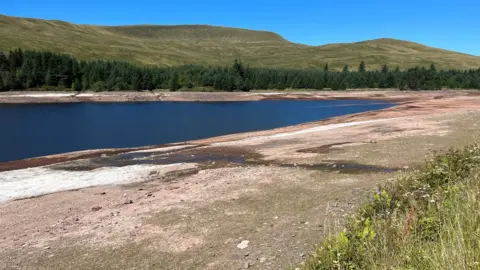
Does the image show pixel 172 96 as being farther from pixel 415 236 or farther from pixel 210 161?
pixel 415 236

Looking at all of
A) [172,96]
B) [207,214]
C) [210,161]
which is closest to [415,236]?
[207,214]

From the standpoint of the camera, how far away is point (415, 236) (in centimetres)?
657

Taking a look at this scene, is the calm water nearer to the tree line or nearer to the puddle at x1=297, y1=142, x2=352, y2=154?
the puddle at x1=297, y1=142, x2=352, y2=154

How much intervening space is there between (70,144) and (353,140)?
33.6 meters

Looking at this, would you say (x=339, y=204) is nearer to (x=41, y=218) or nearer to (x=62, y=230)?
(x=62, y=230)

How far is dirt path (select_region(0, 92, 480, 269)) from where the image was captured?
447 inches

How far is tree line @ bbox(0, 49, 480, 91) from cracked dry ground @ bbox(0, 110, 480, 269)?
12379 cm

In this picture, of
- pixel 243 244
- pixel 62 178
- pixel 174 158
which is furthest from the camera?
pixel 174 158

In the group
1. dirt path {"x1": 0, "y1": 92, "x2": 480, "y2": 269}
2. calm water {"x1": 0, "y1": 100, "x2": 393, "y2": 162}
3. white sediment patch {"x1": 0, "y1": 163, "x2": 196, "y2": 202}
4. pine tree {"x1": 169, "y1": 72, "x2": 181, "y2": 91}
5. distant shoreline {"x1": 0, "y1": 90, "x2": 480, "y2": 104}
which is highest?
pine tree {"x1": 169, "y1": 72, "x2": 181, "y2": 91}

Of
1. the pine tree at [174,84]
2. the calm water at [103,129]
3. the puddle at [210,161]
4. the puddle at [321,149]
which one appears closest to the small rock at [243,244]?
the puddle at [210,161]

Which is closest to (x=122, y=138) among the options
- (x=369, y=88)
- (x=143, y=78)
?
(x=143, y=78)

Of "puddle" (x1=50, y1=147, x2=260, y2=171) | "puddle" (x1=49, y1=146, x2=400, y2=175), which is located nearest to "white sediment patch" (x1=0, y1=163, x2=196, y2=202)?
"puddle" (x1=49, y1=146, x2=400, y2=175)

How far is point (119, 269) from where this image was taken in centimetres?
1080

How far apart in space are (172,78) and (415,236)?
14476 centimetres
